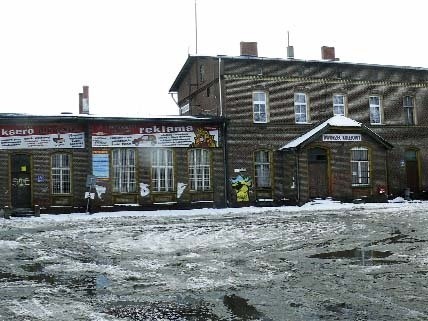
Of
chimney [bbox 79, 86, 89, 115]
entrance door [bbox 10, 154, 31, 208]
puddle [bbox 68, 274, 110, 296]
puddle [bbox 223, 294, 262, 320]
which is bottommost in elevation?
puddle [bbox 223, 294, 262, 320]

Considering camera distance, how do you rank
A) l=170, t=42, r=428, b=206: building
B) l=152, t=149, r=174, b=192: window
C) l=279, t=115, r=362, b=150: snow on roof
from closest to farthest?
l=152, t=149, r=174, b=192: window, l=279, t=115, r=362, b=150: snow on roof, l=170, t=42, r=428, b=206: building

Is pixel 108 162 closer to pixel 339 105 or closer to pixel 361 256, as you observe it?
pixel 339 105

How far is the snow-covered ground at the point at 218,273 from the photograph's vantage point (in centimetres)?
600

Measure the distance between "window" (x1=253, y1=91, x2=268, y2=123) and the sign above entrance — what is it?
3.23m

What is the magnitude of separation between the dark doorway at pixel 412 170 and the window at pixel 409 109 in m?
1.83

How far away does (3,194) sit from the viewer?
885 inches

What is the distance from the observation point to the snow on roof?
25547 mm

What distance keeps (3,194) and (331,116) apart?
17116 mm

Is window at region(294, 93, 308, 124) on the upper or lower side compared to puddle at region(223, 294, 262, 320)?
upper

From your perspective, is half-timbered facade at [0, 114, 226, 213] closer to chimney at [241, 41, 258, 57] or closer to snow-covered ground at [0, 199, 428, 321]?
chimney at [241, 41, 258, 57]

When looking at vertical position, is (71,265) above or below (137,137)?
below

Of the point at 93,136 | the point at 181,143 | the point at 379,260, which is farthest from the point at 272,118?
the point at 379,260

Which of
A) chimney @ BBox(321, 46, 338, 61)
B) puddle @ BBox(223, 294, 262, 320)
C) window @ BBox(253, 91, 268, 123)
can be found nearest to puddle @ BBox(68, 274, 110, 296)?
puddle @ BBox(223, 294, 262, 320)

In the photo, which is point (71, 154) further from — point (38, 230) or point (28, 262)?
point (28, 262)
